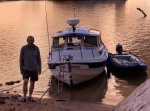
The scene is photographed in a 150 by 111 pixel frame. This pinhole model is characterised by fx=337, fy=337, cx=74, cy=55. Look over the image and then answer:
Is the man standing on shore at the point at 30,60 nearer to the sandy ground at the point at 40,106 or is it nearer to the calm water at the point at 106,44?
the sandy ground at the point at 40,106

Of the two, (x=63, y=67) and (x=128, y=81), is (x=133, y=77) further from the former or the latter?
(x=63, y=67)

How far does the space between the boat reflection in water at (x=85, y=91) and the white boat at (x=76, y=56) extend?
0.38 m

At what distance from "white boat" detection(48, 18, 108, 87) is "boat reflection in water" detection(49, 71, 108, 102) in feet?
1.26

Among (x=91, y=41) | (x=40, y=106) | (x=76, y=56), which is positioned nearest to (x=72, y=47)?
(x=76, y=56)

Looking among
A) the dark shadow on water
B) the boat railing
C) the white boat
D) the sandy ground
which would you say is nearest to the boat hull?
the white boat

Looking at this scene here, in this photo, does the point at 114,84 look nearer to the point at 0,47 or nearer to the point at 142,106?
the point at 142,106

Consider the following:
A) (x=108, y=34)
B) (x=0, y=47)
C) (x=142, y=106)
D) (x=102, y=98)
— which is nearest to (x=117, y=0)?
(x=108, y=34)

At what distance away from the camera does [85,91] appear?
55.5 feet

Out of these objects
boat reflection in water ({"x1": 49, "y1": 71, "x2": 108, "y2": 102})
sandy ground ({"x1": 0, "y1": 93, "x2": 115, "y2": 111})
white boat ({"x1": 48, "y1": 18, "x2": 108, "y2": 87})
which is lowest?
boat reflection in water ({"x1": 49, "y1": 71, "x2": 108, "y2": 102})

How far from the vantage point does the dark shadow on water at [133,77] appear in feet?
62.1

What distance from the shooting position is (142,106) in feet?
22.7

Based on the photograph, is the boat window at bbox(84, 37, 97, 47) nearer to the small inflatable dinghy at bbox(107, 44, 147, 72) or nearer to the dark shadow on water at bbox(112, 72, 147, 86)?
the small inflatable dinghy at bbox(107, 44, 147, 72)

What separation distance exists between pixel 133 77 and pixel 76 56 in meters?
4.49

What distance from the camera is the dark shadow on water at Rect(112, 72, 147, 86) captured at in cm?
1892
